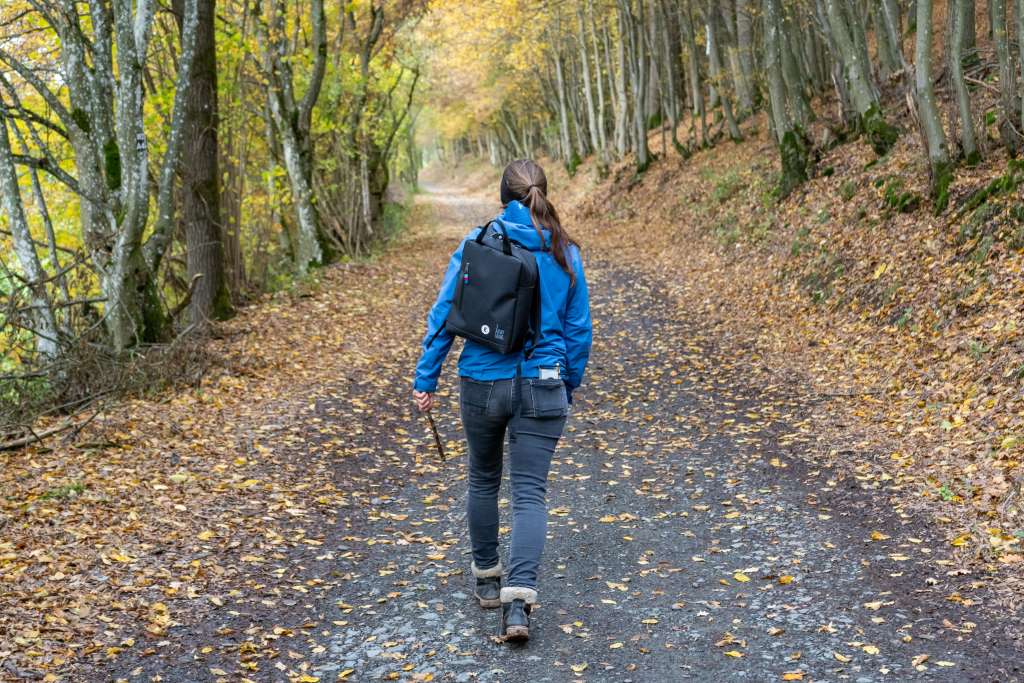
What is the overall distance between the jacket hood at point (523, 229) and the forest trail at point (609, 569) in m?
1.94

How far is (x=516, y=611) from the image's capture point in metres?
4.31

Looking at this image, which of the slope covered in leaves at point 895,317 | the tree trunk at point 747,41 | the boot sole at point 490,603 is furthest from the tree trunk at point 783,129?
the boot sole at point 490,603

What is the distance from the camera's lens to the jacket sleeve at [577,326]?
4395 millimetres

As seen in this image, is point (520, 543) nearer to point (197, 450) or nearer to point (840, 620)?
point (840, 620)

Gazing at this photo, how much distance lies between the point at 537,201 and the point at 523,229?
0.16m

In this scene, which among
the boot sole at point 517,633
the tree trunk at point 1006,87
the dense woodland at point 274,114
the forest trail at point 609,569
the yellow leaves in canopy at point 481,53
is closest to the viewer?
the forest trail at point 609,569

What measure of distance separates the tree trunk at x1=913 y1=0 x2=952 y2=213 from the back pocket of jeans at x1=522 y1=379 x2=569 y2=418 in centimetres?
825

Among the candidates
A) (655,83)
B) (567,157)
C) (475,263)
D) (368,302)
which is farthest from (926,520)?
(567,157)

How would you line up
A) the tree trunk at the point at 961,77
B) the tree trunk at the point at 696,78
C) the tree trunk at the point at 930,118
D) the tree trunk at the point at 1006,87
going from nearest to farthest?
the tree trunk at the point at 1006,87 < the tree trunk at the point at 961,77 < the tree trunk at the point at 930,118 < the tree trunk at the point at 696,78

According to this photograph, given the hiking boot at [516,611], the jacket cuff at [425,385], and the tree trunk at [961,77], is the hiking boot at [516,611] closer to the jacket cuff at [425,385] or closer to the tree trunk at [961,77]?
the jacket cuff at [425,385]

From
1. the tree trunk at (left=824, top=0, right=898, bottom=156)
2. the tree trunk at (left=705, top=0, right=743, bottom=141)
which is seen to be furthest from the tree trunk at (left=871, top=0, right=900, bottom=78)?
the tree trunk at (left=705, top=0, right=743, bottom=141)

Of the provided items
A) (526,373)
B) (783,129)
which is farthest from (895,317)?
(783,129)

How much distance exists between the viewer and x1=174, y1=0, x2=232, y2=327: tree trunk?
1220 centimetres

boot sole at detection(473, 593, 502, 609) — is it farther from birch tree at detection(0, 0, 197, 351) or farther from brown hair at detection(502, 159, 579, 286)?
birch tree at detection(0, 0, 197, 351)
